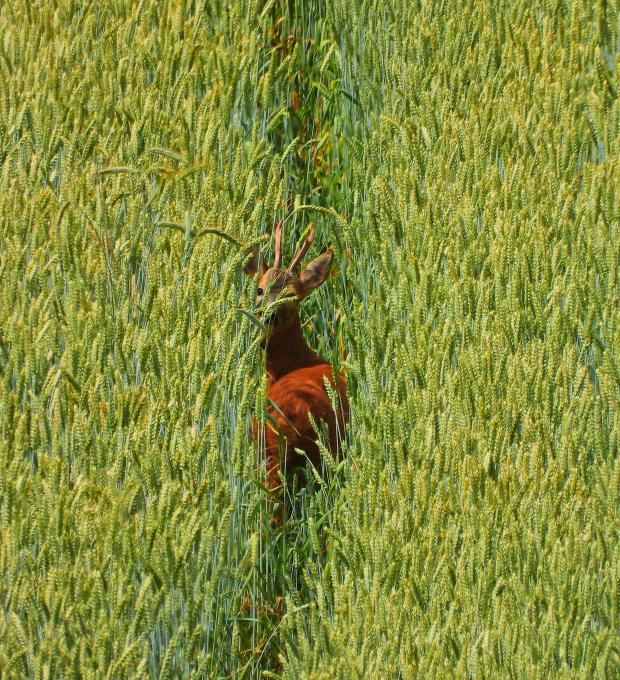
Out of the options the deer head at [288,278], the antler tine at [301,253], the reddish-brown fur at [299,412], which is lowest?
the reddish-brown fur at [299,412]

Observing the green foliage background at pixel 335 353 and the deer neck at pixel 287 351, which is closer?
the green foliage background at pixel 335 353

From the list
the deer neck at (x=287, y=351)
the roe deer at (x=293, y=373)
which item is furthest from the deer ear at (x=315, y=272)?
the deer neck at (x=287, y=351)

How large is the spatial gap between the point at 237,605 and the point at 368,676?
630mm

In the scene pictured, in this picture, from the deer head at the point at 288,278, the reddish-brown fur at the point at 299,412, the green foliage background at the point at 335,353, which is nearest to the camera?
the green foliage background at the point at 335,353

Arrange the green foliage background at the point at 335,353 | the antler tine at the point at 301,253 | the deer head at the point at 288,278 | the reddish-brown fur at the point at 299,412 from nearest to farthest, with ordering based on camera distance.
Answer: the green foliage background at the point at 335,353
the reddish-brown fur at the point at 299,412
the deer head at the point at 288,278
the antler tine at the point at 301,253

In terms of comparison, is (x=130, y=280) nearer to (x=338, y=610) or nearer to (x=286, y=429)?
(x=286, y=429)

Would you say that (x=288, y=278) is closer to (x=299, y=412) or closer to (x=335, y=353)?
(x=335, y=353)

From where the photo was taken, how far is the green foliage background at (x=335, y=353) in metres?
2.22

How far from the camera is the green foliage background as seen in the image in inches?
87.4

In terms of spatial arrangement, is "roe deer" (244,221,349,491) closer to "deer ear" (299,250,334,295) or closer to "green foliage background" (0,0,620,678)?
"deer ear" (299,250,334,295)

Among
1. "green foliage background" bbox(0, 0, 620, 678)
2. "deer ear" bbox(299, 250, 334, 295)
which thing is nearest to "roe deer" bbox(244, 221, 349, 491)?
"deer ear" bbox(299, 250, 334, 295)

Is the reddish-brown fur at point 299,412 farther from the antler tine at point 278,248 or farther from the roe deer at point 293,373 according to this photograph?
the antler tine at point 278,248

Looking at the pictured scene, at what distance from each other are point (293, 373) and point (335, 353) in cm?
23

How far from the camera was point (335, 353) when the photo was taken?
12.7ft
